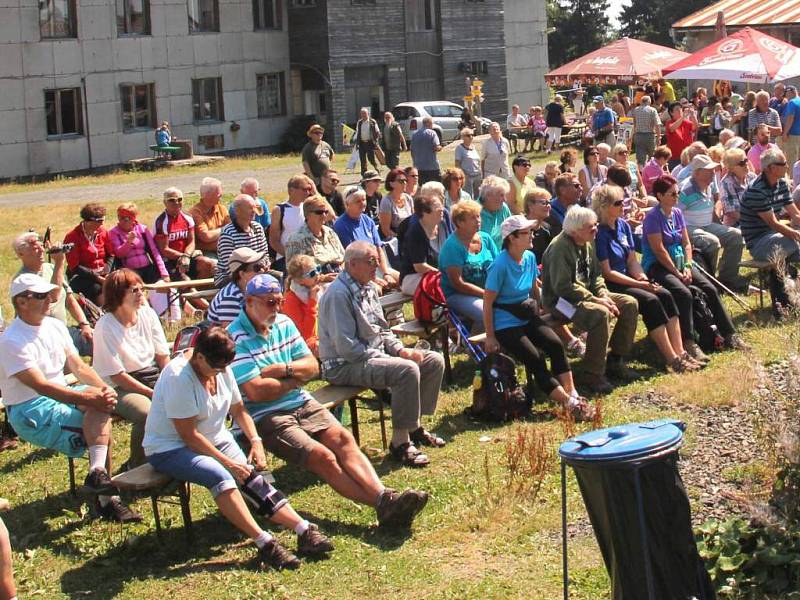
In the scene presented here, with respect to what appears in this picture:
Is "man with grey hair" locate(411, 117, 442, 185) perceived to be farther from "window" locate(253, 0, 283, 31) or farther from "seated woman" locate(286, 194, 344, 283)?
"window" locate(253, 0, 283, 31)

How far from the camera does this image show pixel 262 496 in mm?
7199

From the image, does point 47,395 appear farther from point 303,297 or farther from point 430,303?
point 430,303

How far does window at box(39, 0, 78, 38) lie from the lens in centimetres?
3506

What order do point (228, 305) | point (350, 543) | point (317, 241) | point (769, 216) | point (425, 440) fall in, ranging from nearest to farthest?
point (350, 543) → point (425, 440) → point (228, 305) → point (317, 241) → point (769, 216)

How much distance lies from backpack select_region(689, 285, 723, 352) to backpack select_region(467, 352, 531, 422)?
262cm

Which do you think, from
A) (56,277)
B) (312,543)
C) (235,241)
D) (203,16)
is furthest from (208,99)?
(312,543)

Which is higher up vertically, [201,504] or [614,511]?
[614,511]

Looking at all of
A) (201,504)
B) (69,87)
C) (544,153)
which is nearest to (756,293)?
(201,504)

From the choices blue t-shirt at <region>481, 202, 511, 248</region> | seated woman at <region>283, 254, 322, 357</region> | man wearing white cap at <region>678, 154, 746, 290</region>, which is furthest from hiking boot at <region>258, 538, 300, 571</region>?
man wearing white cap at <region>678, 154, 746, 290</region>

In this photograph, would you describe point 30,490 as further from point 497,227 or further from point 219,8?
point 219,8

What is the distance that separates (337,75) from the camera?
134 feet

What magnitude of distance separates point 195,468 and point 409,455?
197cm

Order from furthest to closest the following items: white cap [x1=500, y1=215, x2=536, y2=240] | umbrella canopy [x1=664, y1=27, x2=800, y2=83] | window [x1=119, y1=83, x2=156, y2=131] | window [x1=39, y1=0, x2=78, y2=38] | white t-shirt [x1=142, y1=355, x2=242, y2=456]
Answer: window [x1=119, y1=83, x2=156, y2=131]
window [x1=39, y1=0, x2=78, y2=38]
umbrella canopy [x1=664, y1=27, x2=800, y2=83]
white cap [x1=500, y1=215, x2=536, y2=240]
white t-shirt [x1=142, y1=355, x2=242, y2=456]

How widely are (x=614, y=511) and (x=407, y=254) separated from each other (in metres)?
5.81
